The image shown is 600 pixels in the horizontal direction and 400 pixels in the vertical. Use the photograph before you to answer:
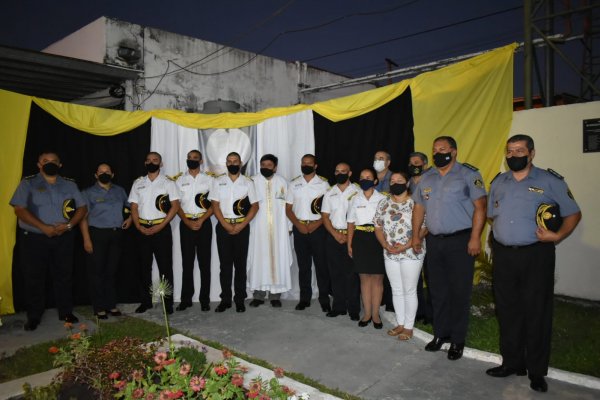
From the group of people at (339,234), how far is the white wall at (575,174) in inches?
68.4

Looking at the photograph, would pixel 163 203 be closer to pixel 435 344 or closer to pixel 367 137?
pixel 367 137

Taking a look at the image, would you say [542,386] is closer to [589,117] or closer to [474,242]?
[474,242]

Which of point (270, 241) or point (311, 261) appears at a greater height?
point (270, 241)

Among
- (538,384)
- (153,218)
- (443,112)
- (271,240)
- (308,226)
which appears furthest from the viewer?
(271,240)

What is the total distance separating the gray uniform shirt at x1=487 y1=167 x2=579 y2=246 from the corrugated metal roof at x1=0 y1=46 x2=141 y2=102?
6.94 m

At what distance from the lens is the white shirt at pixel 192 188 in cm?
526

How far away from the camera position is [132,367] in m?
2.58

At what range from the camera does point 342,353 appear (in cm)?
375

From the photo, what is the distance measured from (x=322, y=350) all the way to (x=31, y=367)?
98.3 inches

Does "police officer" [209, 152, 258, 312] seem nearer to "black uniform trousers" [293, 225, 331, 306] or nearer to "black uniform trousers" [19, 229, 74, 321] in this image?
"black uniform trousers" [293, 225, 331, 306]

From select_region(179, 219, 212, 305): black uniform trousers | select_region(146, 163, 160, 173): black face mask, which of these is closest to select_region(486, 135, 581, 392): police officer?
select_region(179, 219, 212, 305): black uniform trousers

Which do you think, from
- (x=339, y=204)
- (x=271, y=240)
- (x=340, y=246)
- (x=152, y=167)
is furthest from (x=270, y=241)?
(x=152, y=167)

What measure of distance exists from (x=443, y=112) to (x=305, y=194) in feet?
5.80

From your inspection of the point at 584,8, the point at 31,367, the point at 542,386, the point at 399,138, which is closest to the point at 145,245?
the point at 31,367
